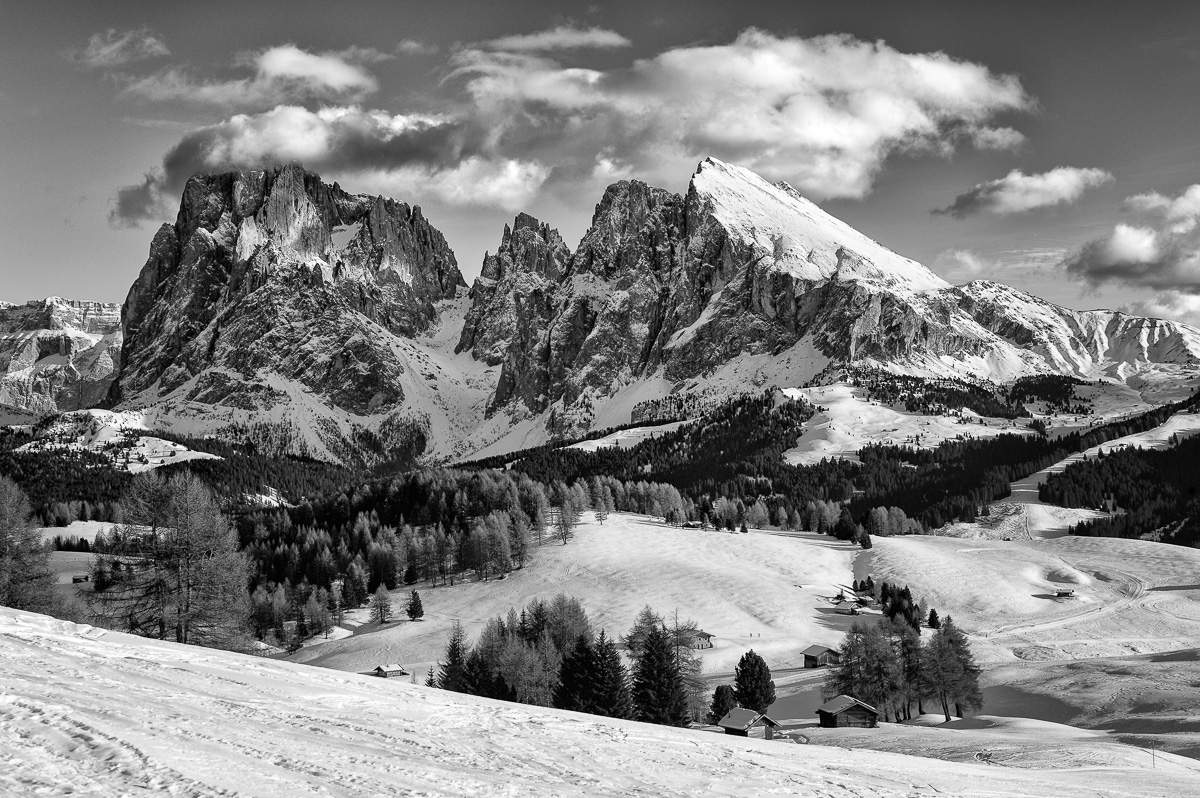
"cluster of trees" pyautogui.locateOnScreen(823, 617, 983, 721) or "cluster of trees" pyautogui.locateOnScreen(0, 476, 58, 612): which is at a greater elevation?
"cluster of trees" pyautogui.locateOnScreen(0, 476, 58, 612)

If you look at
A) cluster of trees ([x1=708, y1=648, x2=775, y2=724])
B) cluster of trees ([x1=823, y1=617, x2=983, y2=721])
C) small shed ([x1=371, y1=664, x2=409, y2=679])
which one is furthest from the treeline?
small shed ([x1=371, y1=664, x2=409, y2=679])

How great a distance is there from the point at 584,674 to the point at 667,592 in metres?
59.8

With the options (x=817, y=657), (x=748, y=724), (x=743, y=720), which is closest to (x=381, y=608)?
(x=817, y=657)

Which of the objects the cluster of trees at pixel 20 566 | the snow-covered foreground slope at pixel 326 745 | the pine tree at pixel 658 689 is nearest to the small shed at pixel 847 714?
the pine tree at pixel 658 689

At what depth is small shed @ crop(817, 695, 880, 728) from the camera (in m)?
58.3

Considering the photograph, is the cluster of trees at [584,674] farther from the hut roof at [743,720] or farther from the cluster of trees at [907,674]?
the cluster of trees at [907,674]

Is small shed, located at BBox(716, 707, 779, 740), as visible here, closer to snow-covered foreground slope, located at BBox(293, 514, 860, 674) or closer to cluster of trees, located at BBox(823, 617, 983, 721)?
cluster of trees, located at BBox(823, 617, 983, 721)

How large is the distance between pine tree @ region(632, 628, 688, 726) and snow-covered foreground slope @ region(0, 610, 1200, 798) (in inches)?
1011

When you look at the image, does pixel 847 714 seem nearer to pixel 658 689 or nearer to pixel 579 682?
pixel 658 689

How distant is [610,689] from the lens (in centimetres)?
5359

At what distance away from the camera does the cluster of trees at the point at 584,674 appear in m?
54.3

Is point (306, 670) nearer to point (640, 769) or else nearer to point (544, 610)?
point (640, 769)

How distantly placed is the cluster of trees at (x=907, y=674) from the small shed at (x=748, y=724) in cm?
1432

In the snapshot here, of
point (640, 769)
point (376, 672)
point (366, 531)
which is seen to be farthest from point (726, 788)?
point (366, 531)
